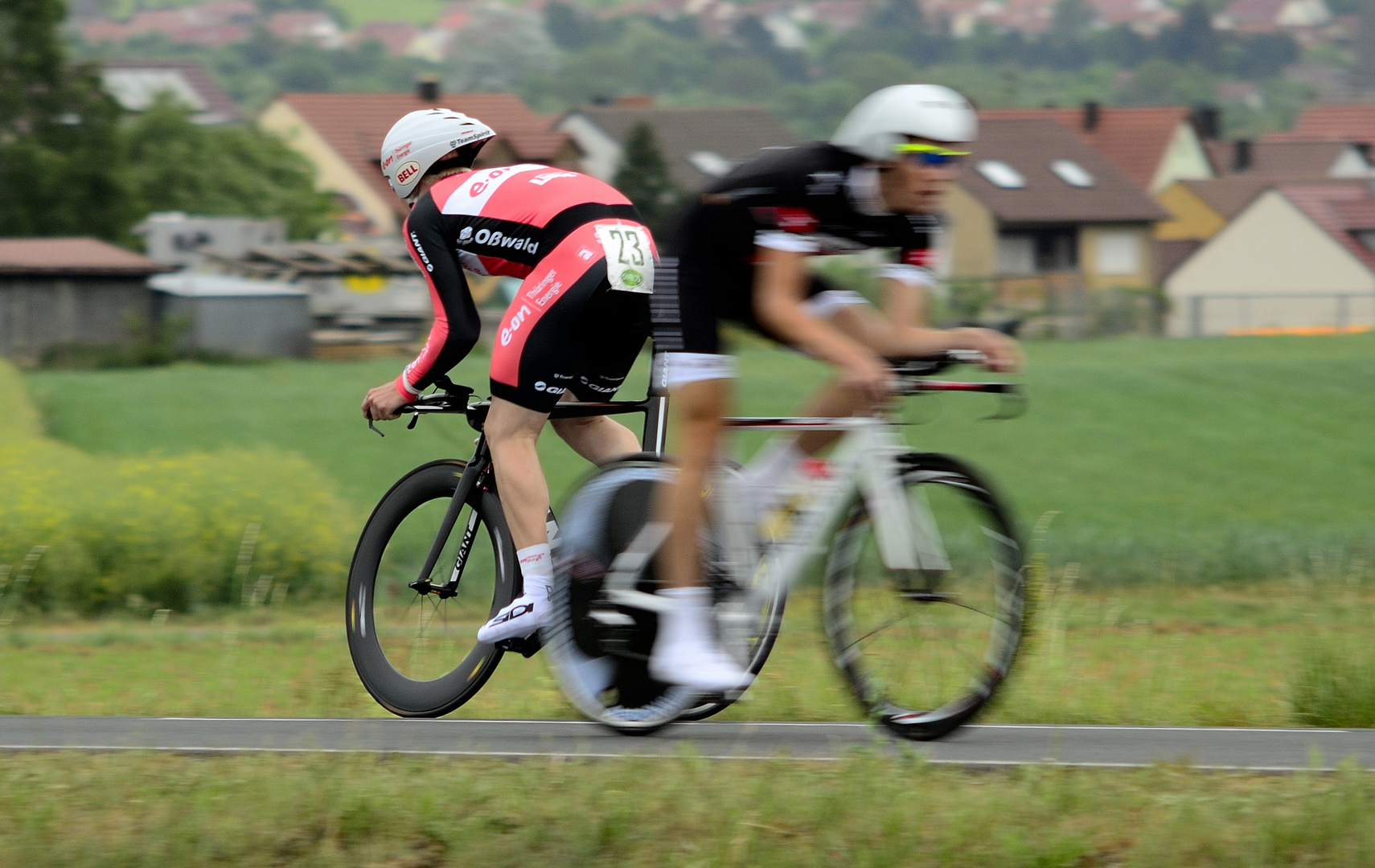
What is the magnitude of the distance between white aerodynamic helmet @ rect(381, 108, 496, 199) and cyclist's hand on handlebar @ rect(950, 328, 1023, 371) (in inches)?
74.5

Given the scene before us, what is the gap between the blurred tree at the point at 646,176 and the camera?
66.6 meters

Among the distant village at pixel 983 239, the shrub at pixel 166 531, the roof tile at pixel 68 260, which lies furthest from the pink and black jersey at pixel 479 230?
the roof tile at pixel 68 260

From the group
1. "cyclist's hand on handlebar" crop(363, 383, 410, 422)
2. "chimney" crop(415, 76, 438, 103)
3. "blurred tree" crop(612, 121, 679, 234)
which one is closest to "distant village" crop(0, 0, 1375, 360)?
"chimney" crop(415, 76, 438, 103)

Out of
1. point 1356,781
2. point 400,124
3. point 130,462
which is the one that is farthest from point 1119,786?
point 130,462

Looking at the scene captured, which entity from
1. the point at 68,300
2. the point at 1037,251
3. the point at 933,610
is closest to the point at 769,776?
the point at 933,610

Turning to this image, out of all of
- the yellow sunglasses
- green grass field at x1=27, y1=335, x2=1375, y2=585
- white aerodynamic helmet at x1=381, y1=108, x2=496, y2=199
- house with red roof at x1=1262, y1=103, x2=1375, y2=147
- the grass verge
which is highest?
house with red roof at x1=1262, y1=103, x2=1375, y2=147

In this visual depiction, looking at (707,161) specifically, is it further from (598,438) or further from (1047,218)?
(598,438)

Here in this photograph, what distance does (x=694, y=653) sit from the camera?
486 cm

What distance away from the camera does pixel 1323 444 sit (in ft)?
126

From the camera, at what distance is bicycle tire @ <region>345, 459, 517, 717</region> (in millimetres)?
5664

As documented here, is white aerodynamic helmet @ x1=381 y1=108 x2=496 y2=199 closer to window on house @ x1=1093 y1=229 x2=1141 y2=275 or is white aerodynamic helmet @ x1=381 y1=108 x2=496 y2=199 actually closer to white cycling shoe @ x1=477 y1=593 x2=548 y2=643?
white cycling shoe @ x1=477 y1=593 x2=548 y2=643

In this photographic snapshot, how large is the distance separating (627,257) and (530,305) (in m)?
0.32

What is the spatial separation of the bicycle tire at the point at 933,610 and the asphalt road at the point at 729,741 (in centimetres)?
12

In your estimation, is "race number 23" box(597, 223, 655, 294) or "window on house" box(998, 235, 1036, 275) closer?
"race number 23" box(597, 223, 655, 294)
